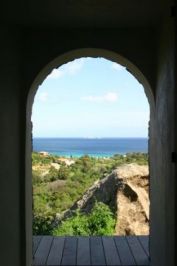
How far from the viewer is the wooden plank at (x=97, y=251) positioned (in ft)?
18.0

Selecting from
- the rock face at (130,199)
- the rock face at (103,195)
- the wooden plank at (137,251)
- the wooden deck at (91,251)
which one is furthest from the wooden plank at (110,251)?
the rock face at (103,195)

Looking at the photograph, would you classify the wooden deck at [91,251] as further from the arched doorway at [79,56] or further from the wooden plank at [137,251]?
the arched doorway at [79,56]

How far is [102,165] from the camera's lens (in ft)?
53.0

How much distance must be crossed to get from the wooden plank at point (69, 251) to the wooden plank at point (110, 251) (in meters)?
0.44

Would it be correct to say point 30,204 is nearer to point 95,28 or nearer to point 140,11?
point 95,28

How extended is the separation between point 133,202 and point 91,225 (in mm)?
1399

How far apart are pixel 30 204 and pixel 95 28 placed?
208cm

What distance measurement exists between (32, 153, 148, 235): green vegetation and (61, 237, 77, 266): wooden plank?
1746 millimetres

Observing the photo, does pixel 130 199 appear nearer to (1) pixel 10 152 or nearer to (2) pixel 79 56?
(2) pixel 79 56

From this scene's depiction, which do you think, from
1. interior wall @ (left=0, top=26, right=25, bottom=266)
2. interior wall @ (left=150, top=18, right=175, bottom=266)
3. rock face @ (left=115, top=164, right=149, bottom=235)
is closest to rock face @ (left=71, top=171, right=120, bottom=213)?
rock face @ (left=115, top=164, right=149, bottom=235)

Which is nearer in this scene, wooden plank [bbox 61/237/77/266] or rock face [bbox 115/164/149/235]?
wooden plank [bbox 61/237/77/266]

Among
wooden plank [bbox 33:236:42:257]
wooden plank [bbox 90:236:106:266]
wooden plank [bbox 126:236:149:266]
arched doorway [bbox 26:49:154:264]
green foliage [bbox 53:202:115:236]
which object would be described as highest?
arched doorway [bbox 26:49:154:264]

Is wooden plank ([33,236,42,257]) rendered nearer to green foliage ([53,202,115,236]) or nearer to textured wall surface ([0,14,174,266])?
textured wall surface ([0,14,174,266])

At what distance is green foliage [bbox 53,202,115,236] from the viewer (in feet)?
27.1
